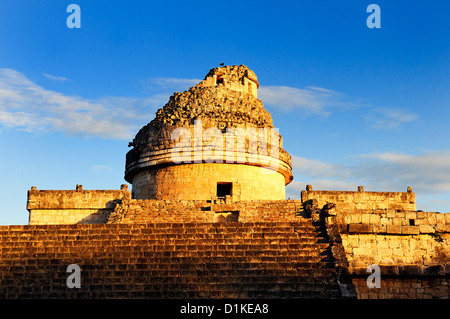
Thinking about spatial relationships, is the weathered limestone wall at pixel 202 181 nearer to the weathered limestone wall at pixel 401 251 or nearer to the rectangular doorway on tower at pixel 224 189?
the rectangular doorway on tower at pixel 224 189

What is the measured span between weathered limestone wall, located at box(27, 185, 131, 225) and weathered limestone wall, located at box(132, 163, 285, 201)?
1062 mm

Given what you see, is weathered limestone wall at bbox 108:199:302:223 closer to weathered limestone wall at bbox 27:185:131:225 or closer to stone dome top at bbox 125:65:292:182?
weathered limestone wall at bbox 27:185:131:225

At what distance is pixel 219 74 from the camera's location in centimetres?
2077

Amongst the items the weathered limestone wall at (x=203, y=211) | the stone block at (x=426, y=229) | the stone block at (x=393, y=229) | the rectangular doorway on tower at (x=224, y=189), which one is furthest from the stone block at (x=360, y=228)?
the rectangular doorway on tower at (x=224, y=189)

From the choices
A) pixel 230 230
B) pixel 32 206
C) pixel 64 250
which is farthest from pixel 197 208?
pixel 32 206

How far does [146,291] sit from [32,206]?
8982mm

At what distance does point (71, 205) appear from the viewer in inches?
713

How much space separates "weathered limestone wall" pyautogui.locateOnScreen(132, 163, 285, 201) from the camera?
58.2ft

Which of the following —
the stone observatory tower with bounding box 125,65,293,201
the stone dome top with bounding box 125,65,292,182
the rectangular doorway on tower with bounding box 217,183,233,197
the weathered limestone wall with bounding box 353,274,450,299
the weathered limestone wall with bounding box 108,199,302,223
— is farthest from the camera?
the stone dome top with bounding box 125,65,292,182

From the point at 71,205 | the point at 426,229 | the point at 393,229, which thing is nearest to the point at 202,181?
the point at 71,205

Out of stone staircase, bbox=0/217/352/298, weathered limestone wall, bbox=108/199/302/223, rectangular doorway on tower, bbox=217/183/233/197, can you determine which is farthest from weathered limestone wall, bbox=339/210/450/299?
rectangular doorway on tower, bbox=217/183/233/197

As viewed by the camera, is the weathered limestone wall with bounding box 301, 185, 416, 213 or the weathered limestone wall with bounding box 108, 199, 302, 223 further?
the weathered limestone wall with bounding box 301, 185, 416, 213

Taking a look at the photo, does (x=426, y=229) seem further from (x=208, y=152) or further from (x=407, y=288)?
(x=208, y=152)
